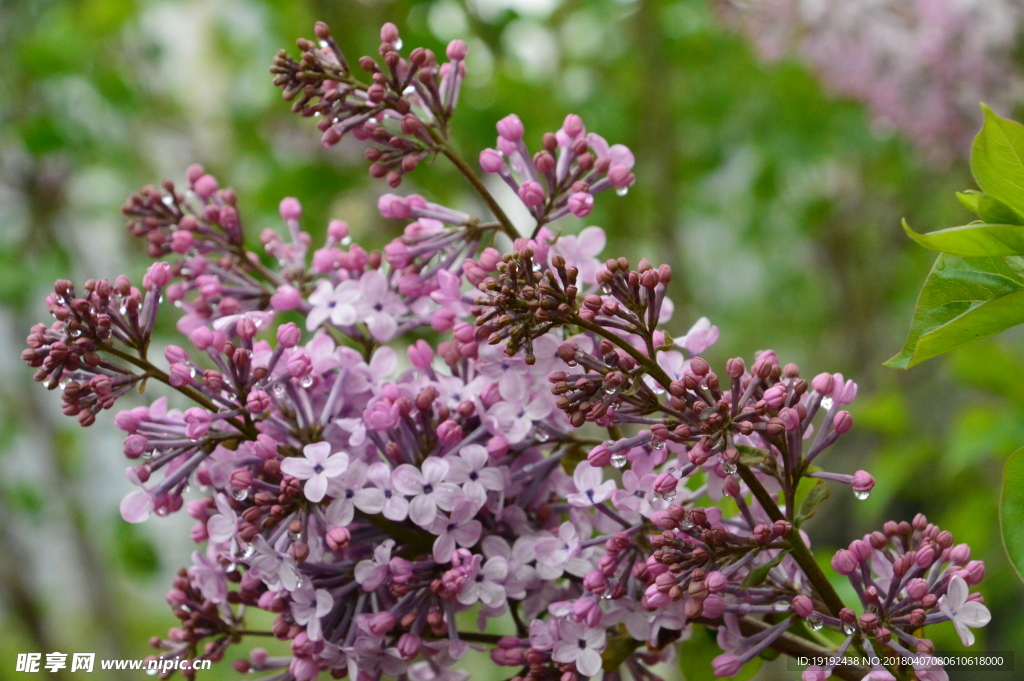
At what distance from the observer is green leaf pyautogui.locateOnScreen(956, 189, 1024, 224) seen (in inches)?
22.6

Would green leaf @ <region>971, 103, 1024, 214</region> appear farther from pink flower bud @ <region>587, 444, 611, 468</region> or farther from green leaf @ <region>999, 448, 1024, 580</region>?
pink flower bud @ <region>587, 444, 611, 468</region>

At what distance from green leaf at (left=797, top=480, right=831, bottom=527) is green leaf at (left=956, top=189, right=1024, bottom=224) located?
21 centimetres

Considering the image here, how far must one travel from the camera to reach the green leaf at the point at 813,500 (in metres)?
0.62

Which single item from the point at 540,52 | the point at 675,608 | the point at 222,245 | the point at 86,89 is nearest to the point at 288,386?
the point at 222,245

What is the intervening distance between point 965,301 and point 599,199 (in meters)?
1.59

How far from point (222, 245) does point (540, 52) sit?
6.34 feet

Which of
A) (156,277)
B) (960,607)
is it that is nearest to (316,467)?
(156,277)

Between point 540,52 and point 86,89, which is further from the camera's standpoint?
point 540,52

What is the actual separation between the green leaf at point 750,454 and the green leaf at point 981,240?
0.16 metres

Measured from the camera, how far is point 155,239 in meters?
0.77

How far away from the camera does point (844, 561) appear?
58 centimetres

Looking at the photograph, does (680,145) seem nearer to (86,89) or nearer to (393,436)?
(86,89)

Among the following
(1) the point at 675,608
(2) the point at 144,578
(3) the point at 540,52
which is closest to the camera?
(1) the point at 675,608

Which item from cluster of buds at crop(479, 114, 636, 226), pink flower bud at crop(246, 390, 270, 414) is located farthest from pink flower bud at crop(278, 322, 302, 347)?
cluster of buds at crop(479, 114, 636, 226)
